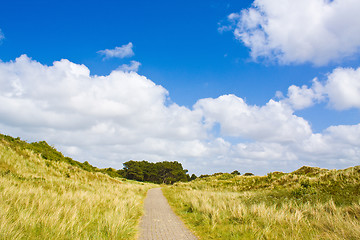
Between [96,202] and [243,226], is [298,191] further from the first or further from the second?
[96,202]

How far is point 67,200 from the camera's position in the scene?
869cm

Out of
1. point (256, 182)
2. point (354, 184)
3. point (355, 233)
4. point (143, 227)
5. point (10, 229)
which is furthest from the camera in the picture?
point (256, 182)

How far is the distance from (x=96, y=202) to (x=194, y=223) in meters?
5.16

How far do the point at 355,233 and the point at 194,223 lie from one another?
5566 millimetres

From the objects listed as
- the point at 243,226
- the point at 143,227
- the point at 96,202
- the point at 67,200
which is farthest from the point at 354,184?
the point at 67,200

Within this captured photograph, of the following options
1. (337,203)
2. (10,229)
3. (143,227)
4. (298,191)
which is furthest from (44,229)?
(298,191)

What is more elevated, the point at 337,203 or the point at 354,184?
the point at 354,184

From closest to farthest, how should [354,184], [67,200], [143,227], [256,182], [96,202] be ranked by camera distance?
1. [143,227]
2. [67,200]
3. [96,202]
4. [354,184]
5. [256,182]

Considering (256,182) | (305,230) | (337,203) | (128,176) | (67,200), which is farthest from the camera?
(128,176)

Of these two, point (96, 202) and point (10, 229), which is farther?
point (96, 202)

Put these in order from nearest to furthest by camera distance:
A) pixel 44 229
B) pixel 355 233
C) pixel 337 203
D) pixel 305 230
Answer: pixel 44 229 → pixel 355 233 → pixel 305 230 → pixel 337 203

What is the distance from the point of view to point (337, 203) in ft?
39.6

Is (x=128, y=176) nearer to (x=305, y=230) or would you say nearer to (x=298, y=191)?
(x=298, y=191)

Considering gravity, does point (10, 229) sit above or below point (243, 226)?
above
